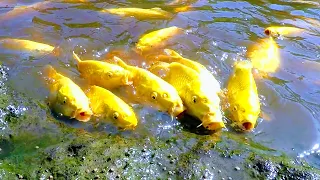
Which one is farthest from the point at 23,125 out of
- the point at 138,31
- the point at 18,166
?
the point at 138,31

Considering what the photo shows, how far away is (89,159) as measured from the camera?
439 cm

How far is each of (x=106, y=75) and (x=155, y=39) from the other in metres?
2.03

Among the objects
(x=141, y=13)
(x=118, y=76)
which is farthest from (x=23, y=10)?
(x=118, y=76)

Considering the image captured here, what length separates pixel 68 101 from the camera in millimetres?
5285

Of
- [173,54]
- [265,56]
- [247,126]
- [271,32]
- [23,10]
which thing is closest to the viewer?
[247,126]

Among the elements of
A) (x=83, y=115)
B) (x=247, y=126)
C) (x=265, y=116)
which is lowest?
(x=265, y=116)

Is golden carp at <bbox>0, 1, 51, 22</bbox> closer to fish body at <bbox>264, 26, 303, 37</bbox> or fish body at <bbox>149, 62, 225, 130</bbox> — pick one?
fish body at <bbox>149, 62, 225, 130</bbox>

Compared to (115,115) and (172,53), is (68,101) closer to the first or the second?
(115,115)

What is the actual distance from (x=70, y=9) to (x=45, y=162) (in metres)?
5.67

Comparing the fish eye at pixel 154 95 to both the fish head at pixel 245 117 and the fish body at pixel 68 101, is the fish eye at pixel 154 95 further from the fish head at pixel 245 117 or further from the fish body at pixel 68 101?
the fish head at pixel 245 117

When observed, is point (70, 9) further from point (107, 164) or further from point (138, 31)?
point (107, 164)

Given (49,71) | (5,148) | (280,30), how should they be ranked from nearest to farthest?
(5,148)
(49,71)
(280,30)

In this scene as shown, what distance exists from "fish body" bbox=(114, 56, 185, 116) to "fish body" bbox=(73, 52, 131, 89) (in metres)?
0.14

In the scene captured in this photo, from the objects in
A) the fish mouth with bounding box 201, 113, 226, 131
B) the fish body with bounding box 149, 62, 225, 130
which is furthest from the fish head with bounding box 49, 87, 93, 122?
the fish mouth with bounding box 201, 113, 226, 131
